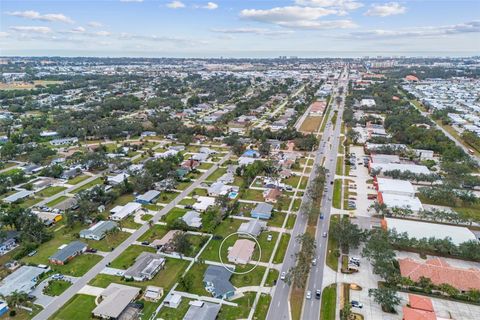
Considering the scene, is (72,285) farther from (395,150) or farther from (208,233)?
(395,150)

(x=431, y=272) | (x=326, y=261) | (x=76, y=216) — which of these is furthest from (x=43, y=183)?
(x=431, y=272)

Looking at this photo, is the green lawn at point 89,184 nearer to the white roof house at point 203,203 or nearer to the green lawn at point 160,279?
A: the white roof house at point 203,203

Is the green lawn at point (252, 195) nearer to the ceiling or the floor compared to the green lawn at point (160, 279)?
nearer to the ceiling

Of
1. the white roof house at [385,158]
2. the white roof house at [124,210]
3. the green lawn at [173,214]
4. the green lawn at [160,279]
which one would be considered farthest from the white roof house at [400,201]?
the white roof house at [124,210]

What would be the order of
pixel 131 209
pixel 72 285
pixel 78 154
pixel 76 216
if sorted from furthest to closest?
pixel 78 154
pixel 131 209
pixel 76 216
pixel 72 285

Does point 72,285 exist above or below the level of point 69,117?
below

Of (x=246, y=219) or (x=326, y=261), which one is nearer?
(x=326, y=261)
